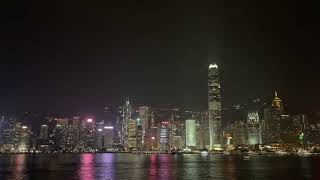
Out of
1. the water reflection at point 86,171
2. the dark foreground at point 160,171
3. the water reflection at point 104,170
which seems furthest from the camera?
the water reflection at point 104,170

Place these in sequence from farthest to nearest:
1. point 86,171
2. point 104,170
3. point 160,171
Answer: point 104,170, point 86,171, point 160,171

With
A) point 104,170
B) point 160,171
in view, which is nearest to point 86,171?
point 104,170

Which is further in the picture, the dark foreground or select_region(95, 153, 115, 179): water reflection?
select_region(95, 153, 115, 179): water reflection

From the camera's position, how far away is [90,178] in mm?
56625

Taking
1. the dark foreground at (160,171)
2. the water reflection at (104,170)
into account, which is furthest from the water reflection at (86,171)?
the water reflection at (104,170)

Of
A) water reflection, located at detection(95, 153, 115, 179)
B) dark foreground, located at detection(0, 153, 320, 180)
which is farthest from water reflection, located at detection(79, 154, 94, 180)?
water reflection, located at detection(95, 153, 115, 179)

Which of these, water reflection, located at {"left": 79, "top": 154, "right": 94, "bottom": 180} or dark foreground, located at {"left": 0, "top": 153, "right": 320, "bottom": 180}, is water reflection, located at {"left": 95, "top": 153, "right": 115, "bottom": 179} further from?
water reflection, located at {"left": 79, "top": 154, "right": 94, "bottom": 180}

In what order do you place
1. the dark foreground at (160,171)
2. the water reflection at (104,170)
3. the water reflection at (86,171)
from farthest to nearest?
the water reflection at (104,170)
the dark foreground at (160,171)
the water reflection at (86,171)

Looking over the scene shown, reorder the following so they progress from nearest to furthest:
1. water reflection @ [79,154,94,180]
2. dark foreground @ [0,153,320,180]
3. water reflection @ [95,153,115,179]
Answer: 1. water reflection @ [79,154,94,180]
2. dark foreground @ [0,153,320,180]
3. water reflection @ [95,153,115,179]

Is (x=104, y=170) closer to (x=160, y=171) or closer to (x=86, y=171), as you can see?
(x=86, y=171)

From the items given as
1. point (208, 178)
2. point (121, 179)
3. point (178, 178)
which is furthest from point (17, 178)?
point (208, 178)

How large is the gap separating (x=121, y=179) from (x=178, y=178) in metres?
7.73

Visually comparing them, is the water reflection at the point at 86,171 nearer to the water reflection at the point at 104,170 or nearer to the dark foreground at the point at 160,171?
the dark foreground at the point at 160,171

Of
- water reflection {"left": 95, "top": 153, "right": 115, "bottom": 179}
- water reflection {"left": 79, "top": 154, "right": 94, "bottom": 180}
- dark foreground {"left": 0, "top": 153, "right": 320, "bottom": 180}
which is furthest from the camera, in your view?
water reflection {"left": 95, "top": 153, "right": 115, "bottom": 179}
